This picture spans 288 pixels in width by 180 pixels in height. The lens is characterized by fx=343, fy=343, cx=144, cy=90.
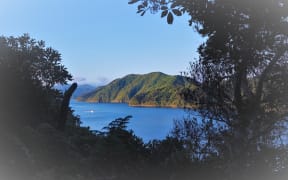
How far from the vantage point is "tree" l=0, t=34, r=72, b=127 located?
333 inches

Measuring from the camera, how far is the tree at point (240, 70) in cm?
265

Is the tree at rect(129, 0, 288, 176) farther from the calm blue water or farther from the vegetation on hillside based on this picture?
the calm blue water

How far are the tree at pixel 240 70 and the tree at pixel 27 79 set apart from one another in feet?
16.0

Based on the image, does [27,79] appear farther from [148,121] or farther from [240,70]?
[148,121]

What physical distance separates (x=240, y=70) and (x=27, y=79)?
7481 millimetres

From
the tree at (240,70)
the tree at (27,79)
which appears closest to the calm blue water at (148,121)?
the tree at (240,70)

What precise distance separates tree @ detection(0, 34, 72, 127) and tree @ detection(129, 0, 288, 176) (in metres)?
4.88

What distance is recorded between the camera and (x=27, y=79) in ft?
→ 32.0

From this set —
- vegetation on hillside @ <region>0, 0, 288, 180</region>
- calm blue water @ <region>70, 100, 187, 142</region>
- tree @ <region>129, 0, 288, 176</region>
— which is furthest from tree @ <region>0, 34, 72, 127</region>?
tree @ <region>129, 0, 288, 176</region>

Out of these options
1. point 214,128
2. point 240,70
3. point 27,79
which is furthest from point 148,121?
point 240,70

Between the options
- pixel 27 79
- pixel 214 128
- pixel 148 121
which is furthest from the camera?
pixel 148 121

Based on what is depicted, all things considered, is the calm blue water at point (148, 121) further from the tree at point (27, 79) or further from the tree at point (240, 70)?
the tree at point (27, 79)

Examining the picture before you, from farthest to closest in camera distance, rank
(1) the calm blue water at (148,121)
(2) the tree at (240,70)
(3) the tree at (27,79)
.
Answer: (1) the calm blue water at (148,121)
(3) the tree at (27,79)
(2) the tree at (240,70)

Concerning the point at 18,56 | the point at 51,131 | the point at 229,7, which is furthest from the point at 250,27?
the point at 18,56
